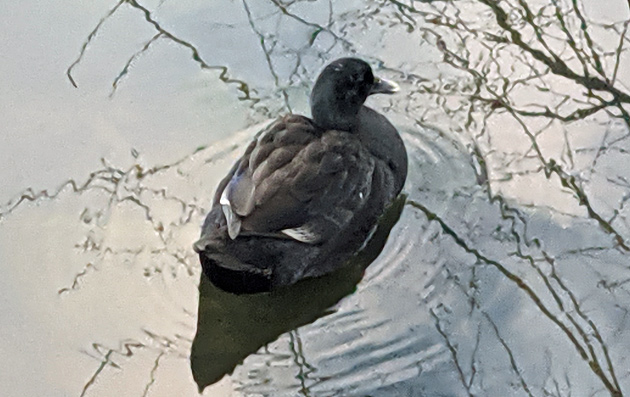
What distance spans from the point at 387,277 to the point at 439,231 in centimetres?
34

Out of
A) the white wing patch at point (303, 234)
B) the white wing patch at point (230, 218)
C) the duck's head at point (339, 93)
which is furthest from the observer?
the duck's head at point (339, 93)

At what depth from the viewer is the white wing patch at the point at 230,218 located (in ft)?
12.1

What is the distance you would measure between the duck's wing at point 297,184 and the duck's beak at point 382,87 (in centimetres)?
37

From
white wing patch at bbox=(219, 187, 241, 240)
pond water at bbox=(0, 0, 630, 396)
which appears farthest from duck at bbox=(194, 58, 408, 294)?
pond water at bbox=(0, 0, 630, 396)

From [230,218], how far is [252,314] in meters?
0.47

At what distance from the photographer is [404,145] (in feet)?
14.7

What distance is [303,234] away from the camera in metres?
3.91

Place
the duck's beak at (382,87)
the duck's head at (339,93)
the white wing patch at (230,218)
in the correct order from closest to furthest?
the white wing patch at (230,218) < the duck's head at (339,93) < the duck's beak at (382,87)

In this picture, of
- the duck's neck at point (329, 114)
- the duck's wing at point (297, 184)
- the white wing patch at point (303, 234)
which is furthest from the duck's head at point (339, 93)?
the white wing patch at point (303, 234)

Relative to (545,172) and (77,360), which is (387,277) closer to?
(545,172)

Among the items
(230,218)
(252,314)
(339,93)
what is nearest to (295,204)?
(230,218)

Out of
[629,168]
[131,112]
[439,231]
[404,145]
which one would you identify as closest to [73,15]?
[131,112]

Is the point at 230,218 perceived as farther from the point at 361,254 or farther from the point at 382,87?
the point at 382,87

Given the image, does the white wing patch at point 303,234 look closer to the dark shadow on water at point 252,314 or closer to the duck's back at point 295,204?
the duck's back at point 295,204
